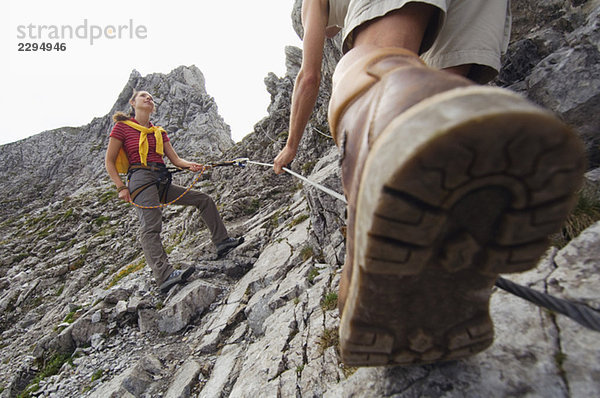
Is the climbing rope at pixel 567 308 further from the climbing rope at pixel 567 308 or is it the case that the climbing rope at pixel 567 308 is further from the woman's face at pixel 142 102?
the woman's face at pixel 142 102

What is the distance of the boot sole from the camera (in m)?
0.75

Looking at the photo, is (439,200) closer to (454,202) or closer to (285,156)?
(454,202)

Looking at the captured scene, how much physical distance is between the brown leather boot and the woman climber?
18.7 feet

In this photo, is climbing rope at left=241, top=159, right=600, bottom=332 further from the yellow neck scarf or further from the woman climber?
the yellow neck scarf

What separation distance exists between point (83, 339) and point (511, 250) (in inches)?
277

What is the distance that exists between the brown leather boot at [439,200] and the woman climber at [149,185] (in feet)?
18.7

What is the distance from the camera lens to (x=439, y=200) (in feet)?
2.78

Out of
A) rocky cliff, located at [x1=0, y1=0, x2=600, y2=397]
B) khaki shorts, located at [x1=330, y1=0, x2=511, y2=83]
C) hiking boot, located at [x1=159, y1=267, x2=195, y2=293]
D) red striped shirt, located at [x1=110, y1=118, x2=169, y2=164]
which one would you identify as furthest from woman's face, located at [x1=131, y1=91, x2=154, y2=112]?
khaki shorts, located at [x1=330, y1=0, x2=511, y2=83]

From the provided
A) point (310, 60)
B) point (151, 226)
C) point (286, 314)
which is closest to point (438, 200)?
point (310, 60)

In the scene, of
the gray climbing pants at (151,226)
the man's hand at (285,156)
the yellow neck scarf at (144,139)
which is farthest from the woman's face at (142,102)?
the man's hand at (285,156)

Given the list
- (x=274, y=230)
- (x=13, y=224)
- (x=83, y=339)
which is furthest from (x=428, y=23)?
(x=13, y=224)

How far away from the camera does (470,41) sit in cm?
247

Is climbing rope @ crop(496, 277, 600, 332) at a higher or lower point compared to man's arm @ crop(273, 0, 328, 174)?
lower

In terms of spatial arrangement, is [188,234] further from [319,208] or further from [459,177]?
[459,177]
